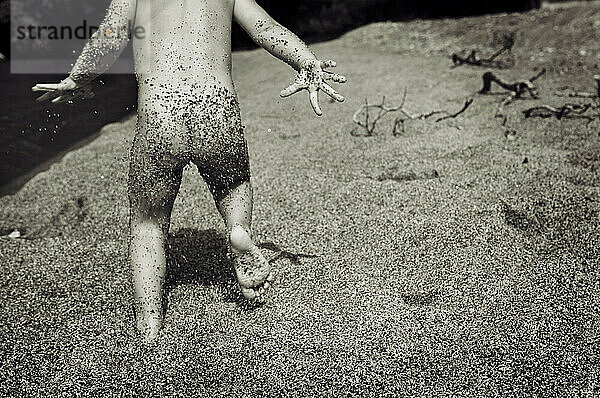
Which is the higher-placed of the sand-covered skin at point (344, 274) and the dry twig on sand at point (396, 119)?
the dry twig on sand at point (396, 119)

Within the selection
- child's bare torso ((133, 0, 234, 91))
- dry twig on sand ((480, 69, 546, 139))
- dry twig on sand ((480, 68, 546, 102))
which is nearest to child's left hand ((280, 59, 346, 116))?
child's bare torso ((133, 0, 234, 91))

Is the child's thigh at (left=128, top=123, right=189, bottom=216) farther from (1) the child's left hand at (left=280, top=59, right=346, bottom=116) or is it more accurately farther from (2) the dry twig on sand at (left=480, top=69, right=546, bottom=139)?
(2) the dry twig on sand at (left=480, top=69, right=546, bottom=139)

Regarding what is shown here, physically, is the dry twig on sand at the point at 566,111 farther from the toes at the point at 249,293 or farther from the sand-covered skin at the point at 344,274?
the toes at the point at 249,293

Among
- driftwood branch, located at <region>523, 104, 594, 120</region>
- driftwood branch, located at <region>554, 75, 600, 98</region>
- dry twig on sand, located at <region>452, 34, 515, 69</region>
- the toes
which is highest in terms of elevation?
dry twig on sand, located at <region>452, 34, 515, 69</region>

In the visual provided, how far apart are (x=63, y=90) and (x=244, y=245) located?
79 cm

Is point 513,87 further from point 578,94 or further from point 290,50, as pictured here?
point 290,50

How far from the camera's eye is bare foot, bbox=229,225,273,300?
189cm

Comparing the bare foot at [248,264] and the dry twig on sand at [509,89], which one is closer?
the bare foot at [248,264]

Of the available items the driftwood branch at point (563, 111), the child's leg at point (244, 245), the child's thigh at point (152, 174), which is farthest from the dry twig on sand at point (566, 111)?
the child's thigh at point (152, 174)

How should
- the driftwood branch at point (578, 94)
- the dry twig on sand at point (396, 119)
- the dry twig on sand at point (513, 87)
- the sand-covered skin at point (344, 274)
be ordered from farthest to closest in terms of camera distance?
the dry twig on sand at point (513, 87) < the driftwood branch at point (578, 94) < the dry twig on sand at point (396, 119) < the sand-covered skin at point (344, 274)

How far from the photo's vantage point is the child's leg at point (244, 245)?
74.7 inches

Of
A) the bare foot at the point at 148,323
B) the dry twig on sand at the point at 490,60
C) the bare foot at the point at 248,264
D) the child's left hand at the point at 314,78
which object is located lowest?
the bare foot at the point at 148,323

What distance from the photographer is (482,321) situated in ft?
6.53

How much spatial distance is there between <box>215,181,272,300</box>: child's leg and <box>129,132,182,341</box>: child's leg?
0.62 ft
